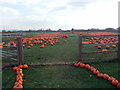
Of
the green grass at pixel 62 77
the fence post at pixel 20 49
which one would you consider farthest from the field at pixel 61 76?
the fence post at pixel 20 49

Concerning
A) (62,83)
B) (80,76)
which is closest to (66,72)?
(80,76)

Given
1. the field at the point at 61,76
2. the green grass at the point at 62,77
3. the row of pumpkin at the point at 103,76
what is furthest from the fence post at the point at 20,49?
the row of pumpkin at the point at 103,76

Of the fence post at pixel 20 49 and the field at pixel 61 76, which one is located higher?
the fence post at pixel 20 49

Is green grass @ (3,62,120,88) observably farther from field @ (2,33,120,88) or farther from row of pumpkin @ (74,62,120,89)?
row of pumpkin @ (74,62,120,89)

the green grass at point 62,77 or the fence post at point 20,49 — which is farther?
the fence post at point 20,49

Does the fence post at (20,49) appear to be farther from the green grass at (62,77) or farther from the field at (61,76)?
the green grass at (62,77)

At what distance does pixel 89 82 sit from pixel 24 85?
1836mm

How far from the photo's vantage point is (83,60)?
6.68 meters

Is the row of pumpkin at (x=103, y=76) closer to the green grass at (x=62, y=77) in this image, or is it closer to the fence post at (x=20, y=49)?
the green grass at (x=62, y=77)

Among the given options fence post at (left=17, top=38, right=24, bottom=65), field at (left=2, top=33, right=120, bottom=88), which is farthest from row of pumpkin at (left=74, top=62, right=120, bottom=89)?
fence post at (left=17, top=38, right=24, bottom=65)

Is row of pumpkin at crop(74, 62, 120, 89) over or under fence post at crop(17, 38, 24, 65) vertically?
under

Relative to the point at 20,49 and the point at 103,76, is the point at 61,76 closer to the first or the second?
the point at 103,76

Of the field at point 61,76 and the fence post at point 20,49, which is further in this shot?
the fence post at point 20,49

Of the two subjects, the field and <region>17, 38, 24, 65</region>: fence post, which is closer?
the field
